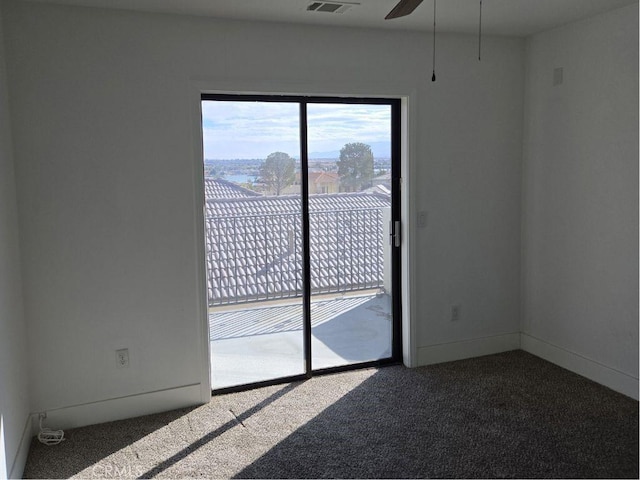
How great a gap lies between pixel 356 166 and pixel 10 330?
242cm

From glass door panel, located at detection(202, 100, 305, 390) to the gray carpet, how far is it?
0.94 feet

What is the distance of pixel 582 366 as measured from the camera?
13.4 ft

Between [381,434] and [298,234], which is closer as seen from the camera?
[381,434]

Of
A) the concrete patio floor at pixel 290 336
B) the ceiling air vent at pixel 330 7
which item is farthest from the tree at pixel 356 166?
the ceiling air vent at pixel 330 7

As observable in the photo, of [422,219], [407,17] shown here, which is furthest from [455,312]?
[407,17]

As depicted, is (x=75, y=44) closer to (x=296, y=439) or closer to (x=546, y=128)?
(x=296, y=439)

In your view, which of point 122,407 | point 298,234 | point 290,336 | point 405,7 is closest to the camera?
point 405,7

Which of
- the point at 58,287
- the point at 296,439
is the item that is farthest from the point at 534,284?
the point at 58,287

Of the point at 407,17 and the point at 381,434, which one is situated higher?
the point at 407,17

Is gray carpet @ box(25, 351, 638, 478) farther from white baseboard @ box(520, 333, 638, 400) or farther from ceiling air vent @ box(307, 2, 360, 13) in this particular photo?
ceiling air vent @ box(307, 2, 360, 13)

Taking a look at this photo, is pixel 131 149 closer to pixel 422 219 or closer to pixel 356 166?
pixel 356 166

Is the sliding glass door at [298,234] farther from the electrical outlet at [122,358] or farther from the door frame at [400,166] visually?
the electrical outlet at [122,358]

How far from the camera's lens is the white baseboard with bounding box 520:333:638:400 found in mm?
3748

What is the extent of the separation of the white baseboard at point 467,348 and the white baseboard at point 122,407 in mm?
1715
